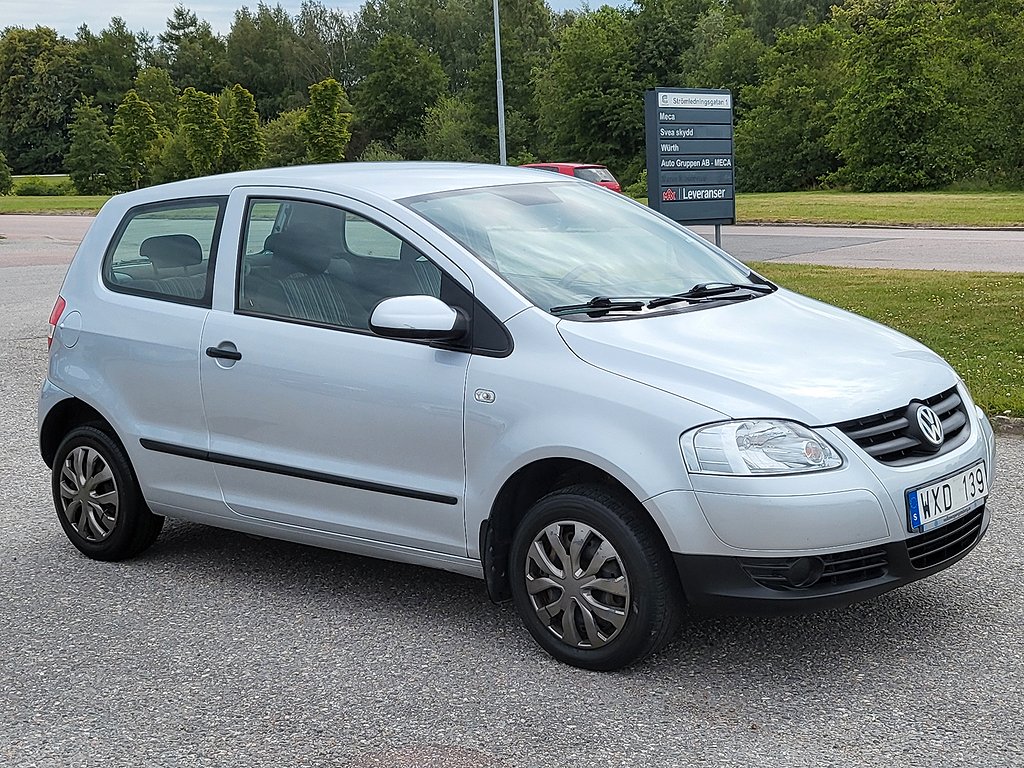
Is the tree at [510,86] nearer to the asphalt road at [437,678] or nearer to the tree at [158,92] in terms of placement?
the tree at [158,92]

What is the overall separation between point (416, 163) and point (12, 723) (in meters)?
2.84

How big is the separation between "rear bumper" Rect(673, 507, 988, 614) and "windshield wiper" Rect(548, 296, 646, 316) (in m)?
0.97

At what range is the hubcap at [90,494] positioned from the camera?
5574 millimetres

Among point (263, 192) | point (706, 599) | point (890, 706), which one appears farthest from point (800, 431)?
point (263, 192)

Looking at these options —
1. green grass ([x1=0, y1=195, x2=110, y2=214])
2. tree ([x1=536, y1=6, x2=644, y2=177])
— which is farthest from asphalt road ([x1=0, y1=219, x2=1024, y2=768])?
tree ([x1=536, y1=6, x2=644, y2=177])

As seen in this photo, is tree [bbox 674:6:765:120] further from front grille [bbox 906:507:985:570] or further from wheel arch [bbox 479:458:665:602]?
wheel arch [bbox 479:458:665:602]

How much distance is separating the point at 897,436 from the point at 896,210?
94.3ft

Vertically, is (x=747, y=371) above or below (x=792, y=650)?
above

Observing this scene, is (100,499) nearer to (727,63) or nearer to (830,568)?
(830,568)

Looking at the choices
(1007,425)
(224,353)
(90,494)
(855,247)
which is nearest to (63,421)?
(90,494)

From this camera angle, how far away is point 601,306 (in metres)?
4.55

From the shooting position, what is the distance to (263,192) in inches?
204

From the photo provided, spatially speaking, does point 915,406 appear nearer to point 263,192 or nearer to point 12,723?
point 263,192

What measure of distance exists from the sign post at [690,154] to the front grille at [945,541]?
35.5 feet
